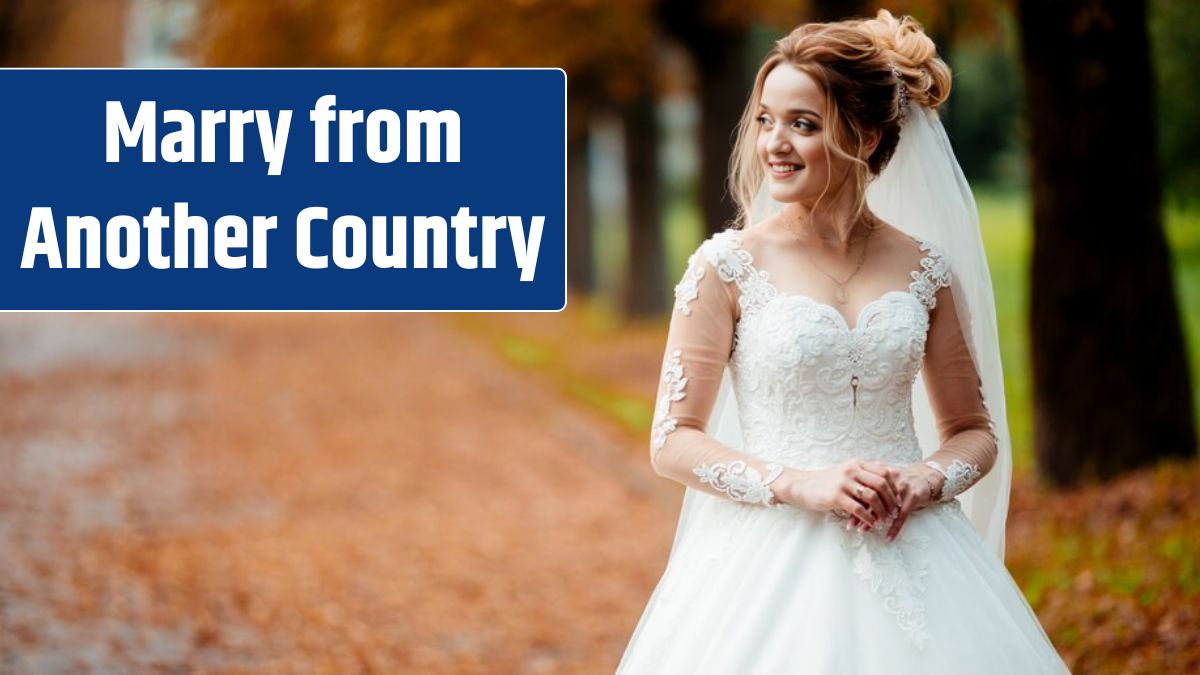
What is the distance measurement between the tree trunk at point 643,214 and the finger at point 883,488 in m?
19.6

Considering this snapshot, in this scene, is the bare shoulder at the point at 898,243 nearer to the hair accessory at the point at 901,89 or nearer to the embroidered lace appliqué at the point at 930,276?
the embroidered lace appliqué at the point at 930,276

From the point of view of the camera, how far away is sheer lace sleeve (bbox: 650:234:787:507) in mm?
3453

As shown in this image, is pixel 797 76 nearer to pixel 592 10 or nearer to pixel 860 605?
pixel 860 605

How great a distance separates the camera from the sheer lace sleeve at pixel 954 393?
3.57 m

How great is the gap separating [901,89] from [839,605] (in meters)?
1.19

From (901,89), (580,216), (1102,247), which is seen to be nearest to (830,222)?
(901,89)

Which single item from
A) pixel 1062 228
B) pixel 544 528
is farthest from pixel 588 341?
pixel 1062 228


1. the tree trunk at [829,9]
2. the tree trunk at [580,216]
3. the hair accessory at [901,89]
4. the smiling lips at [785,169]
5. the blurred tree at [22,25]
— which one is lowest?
the smiling lips at [785,169]

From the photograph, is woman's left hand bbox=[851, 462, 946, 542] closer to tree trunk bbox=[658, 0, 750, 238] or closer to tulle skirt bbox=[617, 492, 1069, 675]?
tulle skirt bbox=[617, 492, 1069, 675]

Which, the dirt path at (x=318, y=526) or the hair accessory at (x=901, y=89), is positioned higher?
the hair accessory at (x=901, y=89)

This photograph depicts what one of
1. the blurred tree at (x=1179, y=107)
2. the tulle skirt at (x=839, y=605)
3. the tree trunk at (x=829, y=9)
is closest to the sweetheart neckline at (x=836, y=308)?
the tulle skirt at (x=839, y=605)

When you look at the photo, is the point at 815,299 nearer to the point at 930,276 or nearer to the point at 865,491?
the point at 930,276

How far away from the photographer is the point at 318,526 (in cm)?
1060

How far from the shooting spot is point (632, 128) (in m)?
23.4
